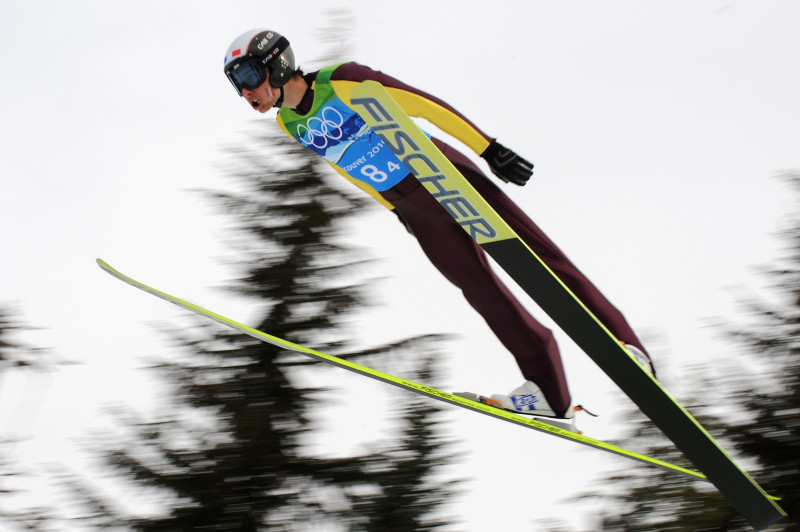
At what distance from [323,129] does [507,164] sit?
33.9 inches

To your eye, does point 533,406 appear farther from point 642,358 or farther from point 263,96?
point 263,96

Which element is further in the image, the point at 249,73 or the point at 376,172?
the point at 376,172

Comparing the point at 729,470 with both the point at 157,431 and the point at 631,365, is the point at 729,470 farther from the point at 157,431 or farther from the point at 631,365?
the point at 157,431

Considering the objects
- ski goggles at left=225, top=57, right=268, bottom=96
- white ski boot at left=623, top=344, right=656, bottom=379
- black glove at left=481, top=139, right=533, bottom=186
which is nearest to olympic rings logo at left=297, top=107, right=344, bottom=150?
ski goggles at left=225, top=57, right=268, bottom=96

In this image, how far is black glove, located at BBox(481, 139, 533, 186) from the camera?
3.27 m

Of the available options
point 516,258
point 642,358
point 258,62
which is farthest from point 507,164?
point 258,62

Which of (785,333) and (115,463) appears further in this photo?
(785,333)

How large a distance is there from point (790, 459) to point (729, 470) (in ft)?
6.54

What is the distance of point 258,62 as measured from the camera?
343 cm

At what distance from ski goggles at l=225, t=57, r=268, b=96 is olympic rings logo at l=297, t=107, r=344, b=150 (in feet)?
0.90

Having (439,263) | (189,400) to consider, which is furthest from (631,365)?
(189,400)

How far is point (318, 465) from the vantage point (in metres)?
4.89

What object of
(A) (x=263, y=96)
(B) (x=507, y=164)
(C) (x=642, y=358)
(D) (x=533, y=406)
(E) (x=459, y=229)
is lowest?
(D) (x=533, y=406)

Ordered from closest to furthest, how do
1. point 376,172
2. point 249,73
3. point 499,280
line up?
point 249,73 < point 376,172 < point 499,280
